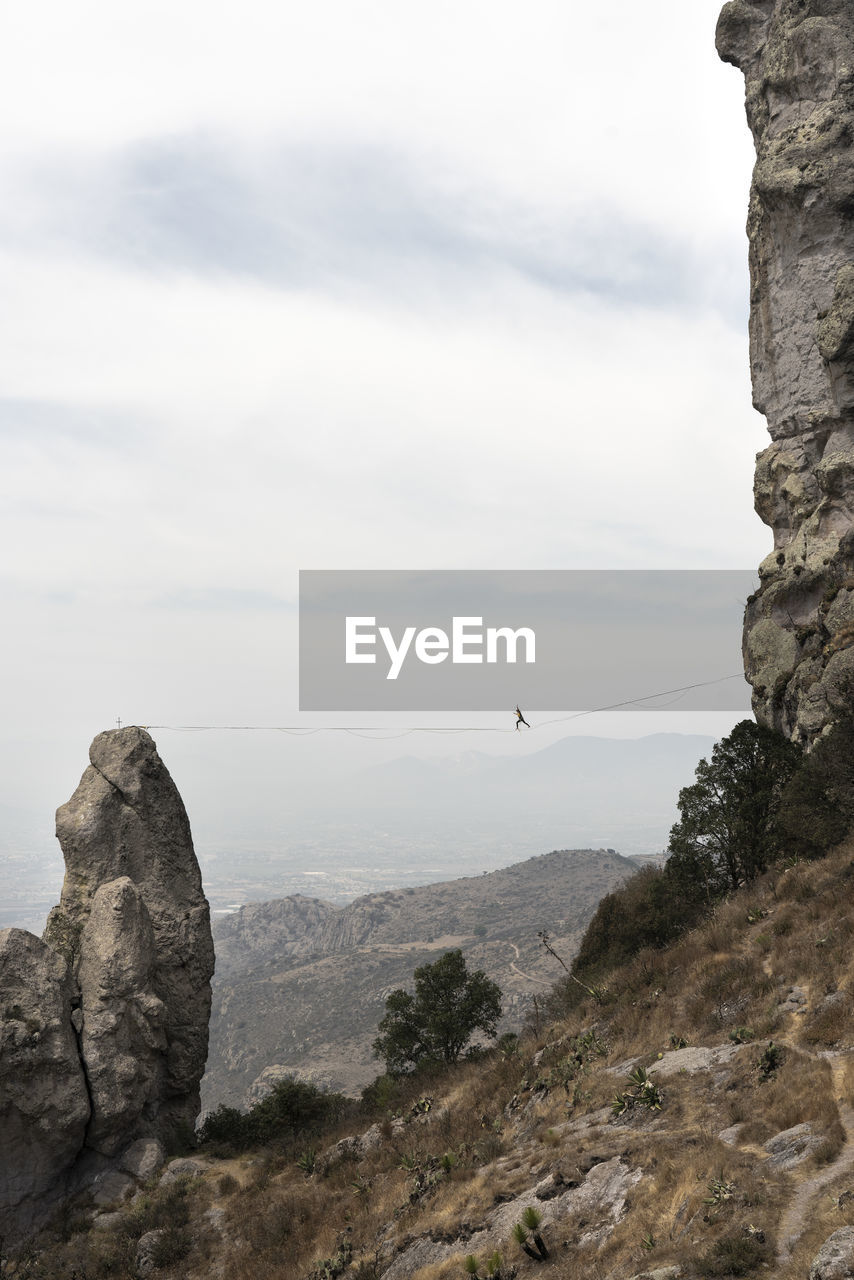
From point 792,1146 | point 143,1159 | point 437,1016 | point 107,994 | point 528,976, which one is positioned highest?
point 792,1146

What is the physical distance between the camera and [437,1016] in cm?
3925

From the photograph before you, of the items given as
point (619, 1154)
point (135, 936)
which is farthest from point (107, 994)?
point (619, 1154)

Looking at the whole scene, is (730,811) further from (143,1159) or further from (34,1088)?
(34,1088)

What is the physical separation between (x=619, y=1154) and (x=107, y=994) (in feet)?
63.8

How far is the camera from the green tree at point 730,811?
3422 cm

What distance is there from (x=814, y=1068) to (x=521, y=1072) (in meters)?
11.6

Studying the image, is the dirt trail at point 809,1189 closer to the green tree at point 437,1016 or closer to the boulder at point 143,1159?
the boulder at point 143,1159

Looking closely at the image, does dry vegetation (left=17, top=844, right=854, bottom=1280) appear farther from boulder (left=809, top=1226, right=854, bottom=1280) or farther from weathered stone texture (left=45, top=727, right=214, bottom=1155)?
weathered stone texture (left=45, top=727, right=214, bottom=1155)

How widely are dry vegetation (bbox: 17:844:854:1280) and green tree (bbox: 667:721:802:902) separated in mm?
3677

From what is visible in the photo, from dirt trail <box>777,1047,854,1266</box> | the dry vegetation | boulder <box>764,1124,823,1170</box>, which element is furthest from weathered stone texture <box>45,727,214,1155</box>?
Result: dirt trail <box>777,1047,854,1266</box>

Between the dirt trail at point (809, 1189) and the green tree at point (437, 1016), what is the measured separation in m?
27.5

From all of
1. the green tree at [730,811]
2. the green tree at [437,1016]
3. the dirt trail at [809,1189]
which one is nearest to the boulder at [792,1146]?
the dirt trail at [809,1189]

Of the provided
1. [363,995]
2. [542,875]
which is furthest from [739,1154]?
[542,875]

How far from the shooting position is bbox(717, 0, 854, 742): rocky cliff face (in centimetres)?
4225
